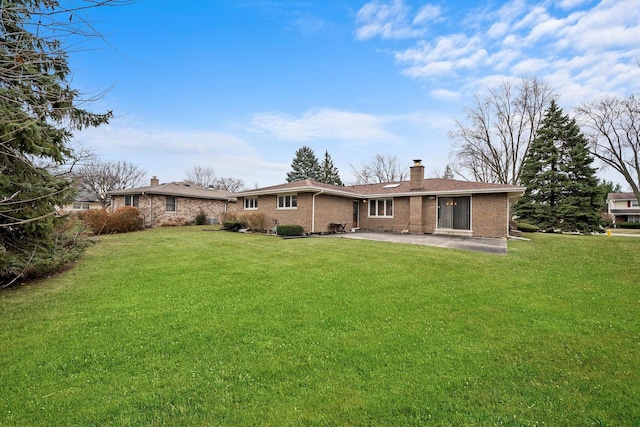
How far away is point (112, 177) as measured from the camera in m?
35.2

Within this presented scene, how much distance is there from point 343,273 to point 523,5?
1244cm

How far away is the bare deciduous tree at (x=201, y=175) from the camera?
181ft

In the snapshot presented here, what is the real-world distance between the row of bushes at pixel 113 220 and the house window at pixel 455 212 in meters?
19.4

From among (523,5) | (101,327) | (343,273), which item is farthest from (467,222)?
(101,327)

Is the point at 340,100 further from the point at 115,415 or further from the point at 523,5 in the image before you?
the point at 115,415

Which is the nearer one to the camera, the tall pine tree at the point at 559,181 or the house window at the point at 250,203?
the house window at the point at 250,203

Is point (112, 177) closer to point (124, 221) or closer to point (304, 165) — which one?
point (124, 221)

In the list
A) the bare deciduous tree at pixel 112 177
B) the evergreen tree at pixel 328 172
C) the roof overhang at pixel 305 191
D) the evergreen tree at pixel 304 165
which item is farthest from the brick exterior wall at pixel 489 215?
the bare deciduous tree at pixel 112 177

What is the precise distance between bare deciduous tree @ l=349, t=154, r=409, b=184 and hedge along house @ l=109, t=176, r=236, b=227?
2621cm

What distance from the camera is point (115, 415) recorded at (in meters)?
2.39

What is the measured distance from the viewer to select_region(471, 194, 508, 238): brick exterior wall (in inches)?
584

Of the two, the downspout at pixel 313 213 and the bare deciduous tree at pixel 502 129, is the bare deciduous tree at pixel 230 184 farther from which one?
the downspout at pixel 313 213

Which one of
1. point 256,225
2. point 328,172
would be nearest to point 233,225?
point 256,225

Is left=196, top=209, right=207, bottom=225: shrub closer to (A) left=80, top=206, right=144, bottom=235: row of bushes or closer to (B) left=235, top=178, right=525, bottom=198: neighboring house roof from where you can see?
(A) left=80, top=206, right=144, bottom=235: row of bushes
